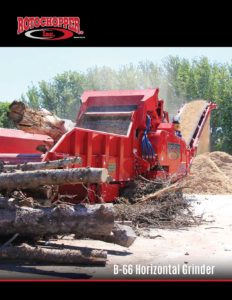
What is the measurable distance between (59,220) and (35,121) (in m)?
2.88

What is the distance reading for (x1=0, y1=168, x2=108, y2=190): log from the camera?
5.86m

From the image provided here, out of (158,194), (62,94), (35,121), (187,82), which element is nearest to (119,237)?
(158,194)

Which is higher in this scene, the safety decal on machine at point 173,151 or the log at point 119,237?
the safety decal on machine at point 173,151

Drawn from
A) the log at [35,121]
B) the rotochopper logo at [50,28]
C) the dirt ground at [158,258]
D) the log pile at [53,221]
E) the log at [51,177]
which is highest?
the rotochopper logo at [50,28]

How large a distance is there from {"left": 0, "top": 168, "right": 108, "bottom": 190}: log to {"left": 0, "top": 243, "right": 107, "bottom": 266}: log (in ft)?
2.89

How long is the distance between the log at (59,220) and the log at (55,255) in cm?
26

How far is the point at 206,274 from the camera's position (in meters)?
5.21

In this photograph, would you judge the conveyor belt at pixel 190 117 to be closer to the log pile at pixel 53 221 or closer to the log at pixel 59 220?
the log pile at pixel 53 221

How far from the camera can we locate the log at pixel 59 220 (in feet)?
18.5

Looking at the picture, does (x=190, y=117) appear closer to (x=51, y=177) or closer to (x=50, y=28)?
(x=50, y=28)

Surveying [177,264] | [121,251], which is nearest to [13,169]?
[121,251]

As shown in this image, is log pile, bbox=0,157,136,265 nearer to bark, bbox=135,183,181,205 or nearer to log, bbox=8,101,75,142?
log, bbox=8,101,75,142

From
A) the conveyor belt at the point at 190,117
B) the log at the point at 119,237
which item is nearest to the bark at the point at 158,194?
the log at the point at 119,237

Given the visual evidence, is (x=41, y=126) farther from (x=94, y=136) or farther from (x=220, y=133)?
(x=220, y=133)
